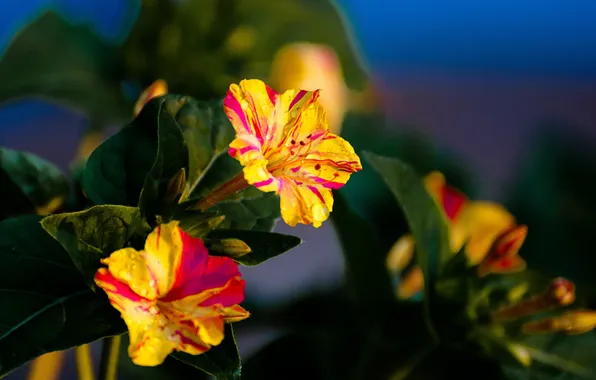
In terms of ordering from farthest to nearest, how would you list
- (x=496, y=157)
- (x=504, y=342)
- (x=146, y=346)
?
(x=496, y=157)
(x=504, y=342)
(x=146, y=346)

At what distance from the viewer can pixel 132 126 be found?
271mm

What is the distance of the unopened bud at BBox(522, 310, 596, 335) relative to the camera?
0.34m

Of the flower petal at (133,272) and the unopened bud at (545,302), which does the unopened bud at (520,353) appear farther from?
the flower petal at (133,272)

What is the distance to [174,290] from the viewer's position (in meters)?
0.22

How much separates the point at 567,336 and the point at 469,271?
65 millimetres

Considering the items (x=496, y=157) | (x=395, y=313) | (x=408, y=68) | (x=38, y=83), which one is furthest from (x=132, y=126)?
(x=408, y=68)

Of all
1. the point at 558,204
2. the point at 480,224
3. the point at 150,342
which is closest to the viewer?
the point at 150,342

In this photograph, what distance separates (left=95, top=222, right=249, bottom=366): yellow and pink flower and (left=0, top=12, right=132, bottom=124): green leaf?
33cm

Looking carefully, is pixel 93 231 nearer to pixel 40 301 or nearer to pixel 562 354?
pixel 40 301

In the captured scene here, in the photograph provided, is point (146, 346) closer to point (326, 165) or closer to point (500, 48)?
point (326, 165)

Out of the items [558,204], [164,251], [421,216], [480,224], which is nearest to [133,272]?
[164,251]

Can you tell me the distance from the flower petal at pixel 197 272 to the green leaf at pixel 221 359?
0.02 meters

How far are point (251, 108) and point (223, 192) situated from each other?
0.13 feet

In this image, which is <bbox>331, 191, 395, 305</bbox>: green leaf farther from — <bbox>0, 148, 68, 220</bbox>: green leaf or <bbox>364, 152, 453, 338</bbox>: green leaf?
<bbox>0, 148, 68, 220</bbox>: green leaf
